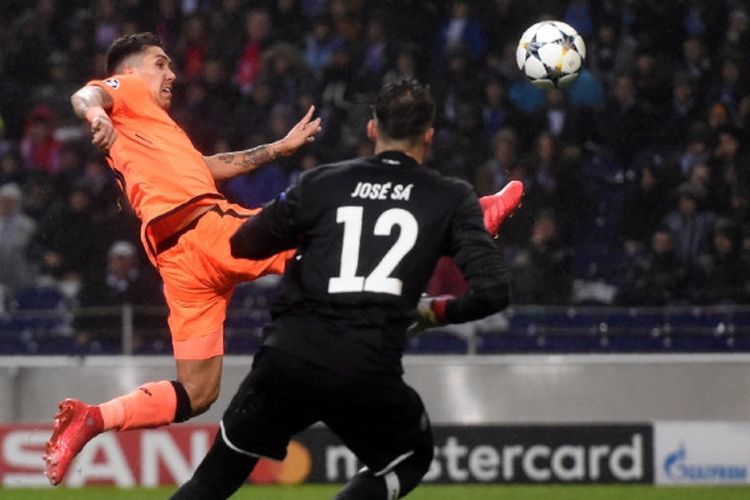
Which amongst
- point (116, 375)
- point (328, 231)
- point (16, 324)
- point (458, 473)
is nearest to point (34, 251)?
point (16, 324)

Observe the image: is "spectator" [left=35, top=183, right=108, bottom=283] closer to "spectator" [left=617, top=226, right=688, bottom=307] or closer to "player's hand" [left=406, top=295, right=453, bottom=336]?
"spectator" [left=617, top=226, right=688, bottom=307]

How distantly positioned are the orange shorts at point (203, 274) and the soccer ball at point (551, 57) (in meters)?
1.83

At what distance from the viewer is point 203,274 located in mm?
6391

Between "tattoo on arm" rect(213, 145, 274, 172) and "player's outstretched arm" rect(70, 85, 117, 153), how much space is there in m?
0.66

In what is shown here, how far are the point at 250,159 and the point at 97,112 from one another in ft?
3.90

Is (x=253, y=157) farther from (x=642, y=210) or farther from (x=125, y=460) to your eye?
(x=642, y=210)

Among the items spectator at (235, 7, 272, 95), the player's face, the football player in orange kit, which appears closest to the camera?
the football player in orange kit

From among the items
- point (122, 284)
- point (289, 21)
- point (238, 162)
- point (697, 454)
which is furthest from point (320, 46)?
point (238, 162)

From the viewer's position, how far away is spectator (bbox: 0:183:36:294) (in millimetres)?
11719

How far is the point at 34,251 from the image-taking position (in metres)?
11.9

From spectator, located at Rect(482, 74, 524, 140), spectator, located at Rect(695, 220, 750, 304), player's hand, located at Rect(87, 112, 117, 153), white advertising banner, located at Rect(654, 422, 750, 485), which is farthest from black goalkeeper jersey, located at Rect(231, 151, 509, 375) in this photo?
spectator, located at Rect(482, 74, 524, 140)

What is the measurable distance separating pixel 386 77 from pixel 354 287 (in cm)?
771

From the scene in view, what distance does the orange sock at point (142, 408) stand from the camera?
6.08 metres

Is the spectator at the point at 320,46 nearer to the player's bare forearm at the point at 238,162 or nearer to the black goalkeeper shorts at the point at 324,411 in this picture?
the player's bare forearm at the point at 238,162
